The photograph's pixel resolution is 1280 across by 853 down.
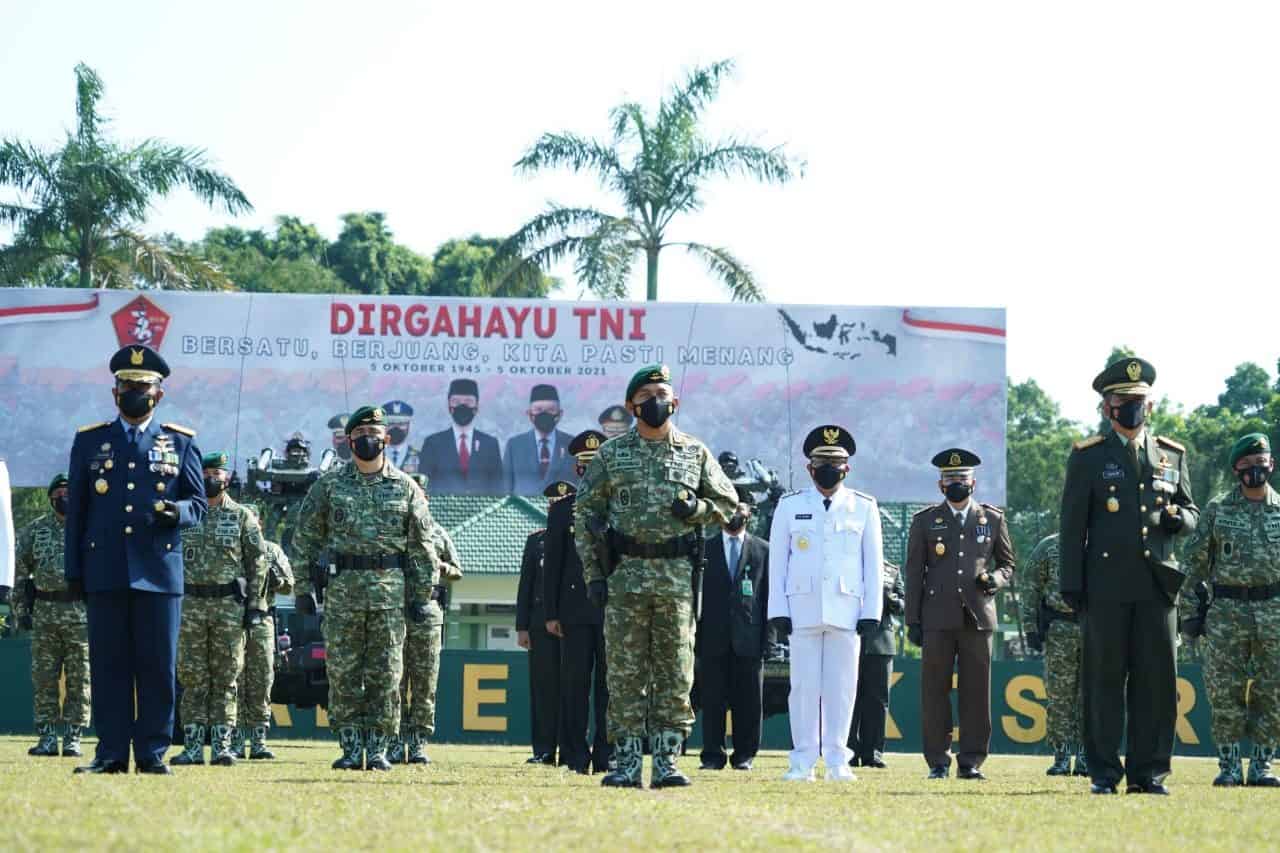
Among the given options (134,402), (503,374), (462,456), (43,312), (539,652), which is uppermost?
(43,312)

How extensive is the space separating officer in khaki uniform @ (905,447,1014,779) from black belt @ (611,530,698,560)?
372 centimetres

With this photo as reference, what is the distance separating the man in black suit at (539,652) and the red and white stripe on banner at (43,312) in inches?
483

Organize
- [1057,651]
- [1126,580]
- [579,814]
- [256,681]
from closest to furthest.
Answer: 1. [579,814]
2. [1126,580]
3. [1057,651]
4. [256,681]

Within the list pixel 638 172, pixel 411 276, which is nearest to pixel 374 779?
pixel 638 172

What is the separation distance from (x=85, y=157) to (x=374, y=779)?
23.1m

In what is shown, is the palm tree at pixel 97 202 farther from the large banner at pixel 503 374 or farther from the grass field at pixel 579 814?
the grass field at pixel 579 814

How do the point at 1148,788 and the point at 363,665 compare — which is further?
the point at 363,665

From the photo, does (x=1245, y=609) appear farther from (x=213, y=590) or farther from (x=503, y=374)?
(x=503, y=374)

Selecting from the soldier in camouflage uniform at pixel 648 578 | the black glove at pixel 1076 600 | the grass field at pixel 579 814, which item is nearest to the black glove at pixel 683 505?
the soldier in camouflage uniform at pixel 648 578

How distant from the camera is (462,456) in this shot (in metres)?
25.2

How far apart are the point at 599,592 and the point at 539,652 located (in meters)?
4.11

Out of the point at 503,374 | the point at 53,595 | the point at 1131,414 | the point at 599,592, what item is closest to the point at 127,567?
the point at 599,592

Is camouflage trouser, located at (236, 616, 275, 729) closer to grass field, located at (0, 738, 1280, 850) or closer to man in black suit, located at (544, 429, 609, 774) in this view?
man in black suit, located at (544, 429, 609, 774)

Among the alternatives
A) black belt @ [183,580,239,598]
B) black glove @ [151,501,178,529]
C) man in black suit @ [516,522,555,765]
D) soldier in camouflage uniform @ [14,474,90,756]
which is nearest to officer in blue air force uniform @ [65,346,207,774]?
black glove @ [151,501,178,529]
